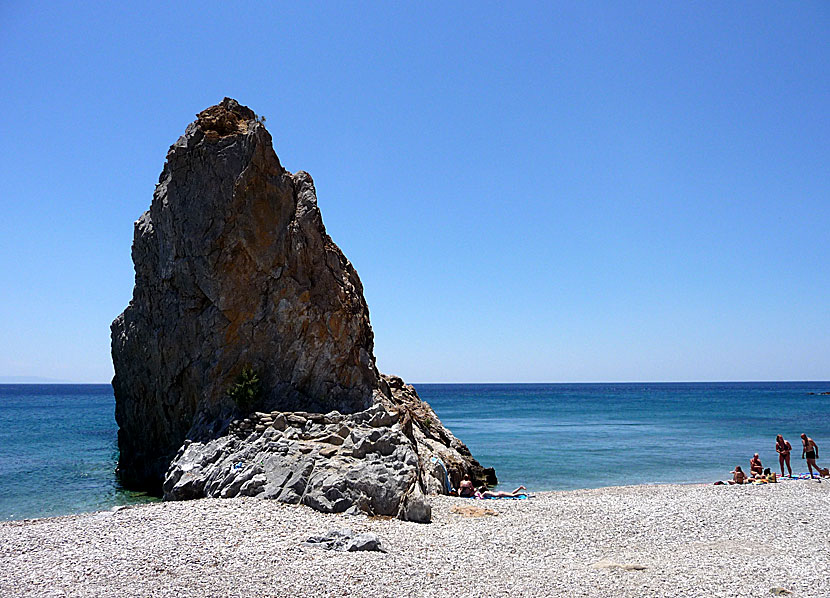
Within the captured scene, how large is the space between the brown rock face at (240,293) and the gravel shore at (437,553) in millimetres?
6536

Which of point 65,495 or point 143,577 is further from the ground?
point 143,577

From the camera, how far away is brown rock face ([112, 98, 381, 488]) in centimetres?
2202

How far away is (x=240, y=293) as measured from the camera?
22906 millimetres

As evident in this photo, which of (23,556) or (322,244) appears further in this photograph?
(322,244)

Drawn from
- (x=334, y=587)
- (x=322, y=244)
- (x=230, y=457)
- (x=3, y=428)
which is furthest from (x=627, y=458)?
(x=3, y=428)

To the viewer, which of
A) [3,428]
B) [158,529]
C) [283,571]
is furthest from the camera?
[3,428]

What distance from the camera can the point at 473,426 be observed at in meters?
59.8

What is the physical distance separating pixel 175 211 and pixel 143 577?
16.8m

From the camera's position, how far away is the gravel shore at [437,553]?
993 cm

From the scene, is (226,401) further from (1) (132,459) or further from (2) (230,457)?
(1) (132,459)

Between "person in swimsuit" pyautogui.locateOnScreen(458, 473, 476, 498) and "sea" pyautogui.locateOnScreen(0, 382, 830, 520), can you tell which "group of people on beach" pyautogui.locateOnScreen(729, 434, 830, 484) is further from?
"person in swimsuit" pyautogui.locateOnScreen(458, 473, 476, 498)

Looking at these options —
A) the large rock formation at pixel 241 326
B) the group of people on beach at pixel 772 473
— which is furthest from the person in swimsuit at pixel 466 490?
the group of people on beach at pixel 772 473

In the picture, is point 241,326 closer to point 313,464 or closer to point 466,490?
point 313,464

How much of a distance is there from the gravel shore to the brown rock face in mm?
6536
